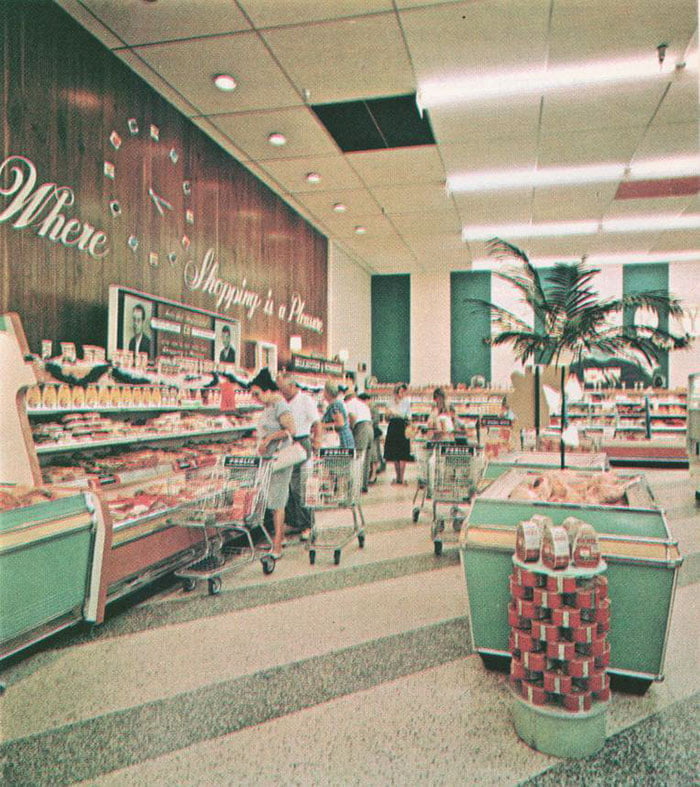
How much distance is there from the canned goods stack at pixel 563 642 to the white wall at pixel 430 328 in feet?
40.0

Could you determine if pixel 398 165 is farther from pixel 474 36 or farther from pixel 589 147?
pixel 474 36

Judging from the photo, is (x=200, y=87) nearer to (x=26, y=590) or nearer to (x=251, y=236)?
(x=251, y=236)

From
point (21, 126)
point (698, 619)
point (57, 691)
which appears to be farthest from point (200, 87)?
point (698, 619)

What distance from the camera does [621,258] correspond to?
1266cm

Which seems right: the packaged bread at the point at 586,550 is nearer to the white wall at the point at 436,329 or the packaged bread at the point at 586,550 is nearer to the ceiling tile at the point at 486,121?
the ceiling tile at the point at 486,121

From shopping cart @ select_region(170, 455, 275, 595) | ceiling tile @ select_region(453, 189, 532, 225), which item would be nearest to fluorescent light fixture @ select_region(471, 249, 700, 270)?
ceiling tile @ select_region(453, 189, 532, 225)

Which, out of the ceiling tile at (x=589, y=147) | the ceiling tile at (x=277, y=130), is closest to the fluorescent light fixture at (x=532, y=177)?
the ceiling tile at (x=589, y=147)

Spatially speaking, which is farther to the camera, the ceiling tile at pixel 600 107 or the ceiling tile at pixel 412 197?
the ceiling tile at pixel 412 197

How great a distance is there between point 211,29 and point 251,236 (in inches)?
122

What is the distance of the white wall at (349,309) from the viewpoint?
37.4ft

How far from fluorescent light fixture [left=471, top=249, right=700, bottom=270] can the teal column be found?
23 cm

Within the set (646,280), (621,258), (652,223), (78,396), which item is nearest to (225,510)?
(78,396)

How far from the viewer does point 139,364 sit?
15.5 feet

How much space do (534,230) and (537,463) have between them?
721 centimetres
